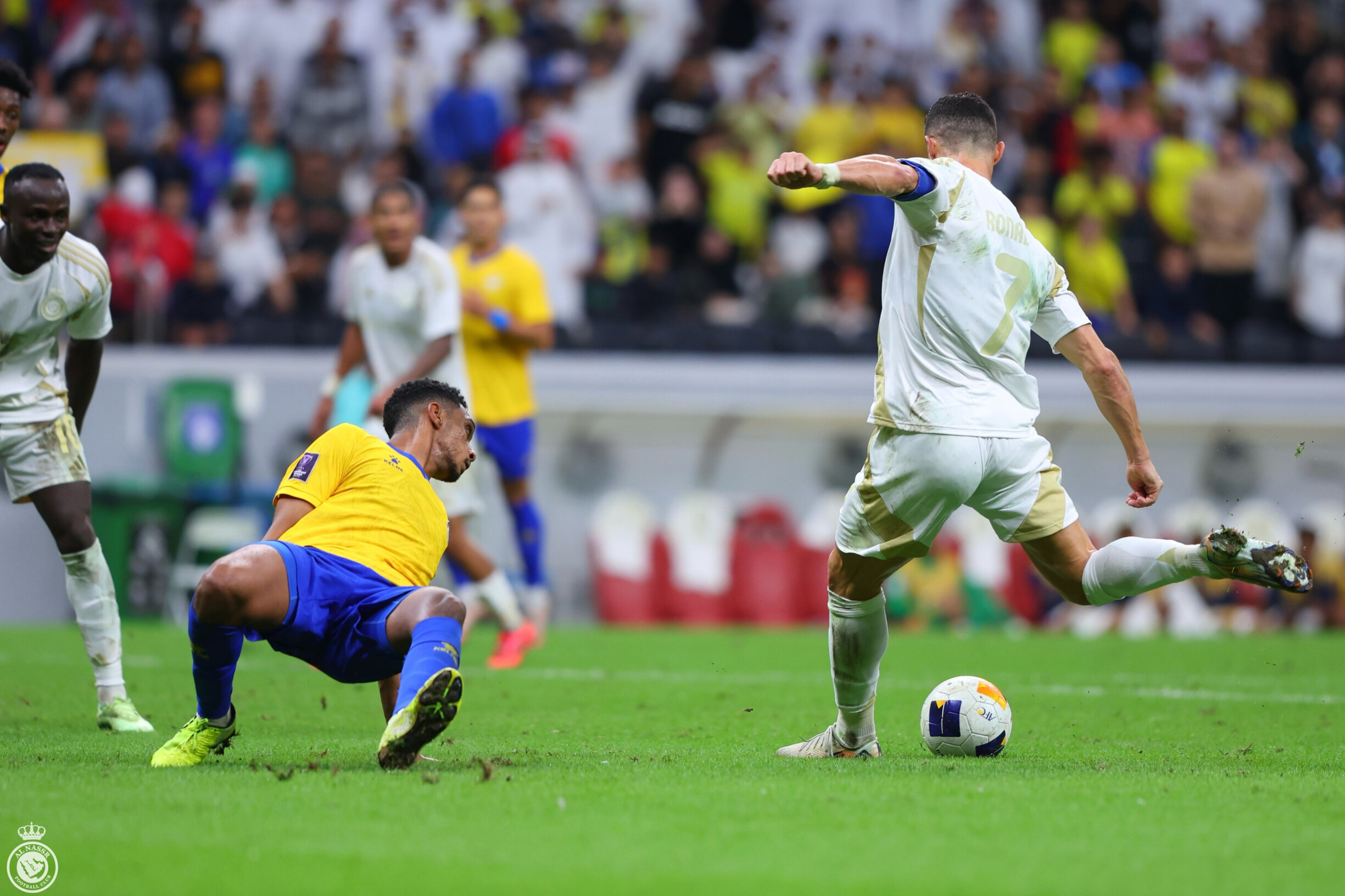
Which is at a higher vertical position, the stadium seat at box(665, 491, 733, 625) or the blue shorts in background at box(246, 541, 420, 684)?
the blue shorts in background at box(246, 541, 420, 684)

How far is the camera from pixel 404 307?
346 inches

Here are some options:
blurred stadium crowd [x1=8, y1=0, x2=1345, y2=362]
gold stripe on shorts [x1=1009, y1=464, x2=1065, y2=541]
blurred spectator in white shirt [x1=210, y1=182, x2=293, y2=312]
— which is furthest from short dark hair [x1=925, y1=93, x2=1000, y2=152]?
blurred spectator in white shirt [x1=210, y1=182, x2=293, y2=312]

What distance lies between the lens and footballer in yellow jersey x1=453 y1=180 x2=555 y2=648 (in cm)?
962

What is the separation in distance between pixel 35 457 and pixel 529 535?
440 cm

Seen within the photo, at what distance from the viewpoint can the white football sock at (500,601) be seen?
8.79 m

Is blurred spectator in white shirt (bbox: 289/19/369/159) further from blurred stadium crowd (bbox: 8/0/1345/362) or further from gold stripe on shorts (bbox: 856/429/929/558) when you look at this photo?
gold stripe on shorts (bbox: 856/429/929/558)

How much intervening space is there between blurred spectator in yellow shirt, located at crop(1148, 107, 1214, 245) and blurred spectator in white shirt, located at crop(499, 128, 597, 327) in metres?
6.08

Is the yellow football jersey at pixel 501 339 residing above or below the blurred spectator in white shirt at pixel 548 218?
below

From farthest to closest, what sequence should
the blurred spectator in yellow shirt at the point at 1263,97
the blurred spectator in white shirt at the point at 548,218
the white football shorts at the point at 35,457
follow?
the blurred spectator in yellow shirt at the point at 1263,97 < the blurred spectator in white shirt at the point at 548,218 < the white football shorts at the point at 35,457

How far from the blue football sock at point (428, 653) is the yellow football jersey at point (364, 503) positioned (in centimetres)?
38

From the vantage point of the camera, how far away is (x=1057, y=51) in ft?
58.0

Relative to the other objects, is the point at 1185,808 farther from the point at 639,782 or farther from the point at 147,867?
the point at 147,867

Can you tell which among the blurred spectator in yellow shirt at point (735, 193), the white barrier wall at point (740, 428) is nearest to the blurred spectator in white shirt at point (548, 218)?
the white barrier wall at point (740, 428)

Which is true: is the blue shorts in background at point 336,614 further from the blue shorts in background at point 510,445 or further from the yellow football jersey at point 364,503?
the blue shorts in background at point 510,445
